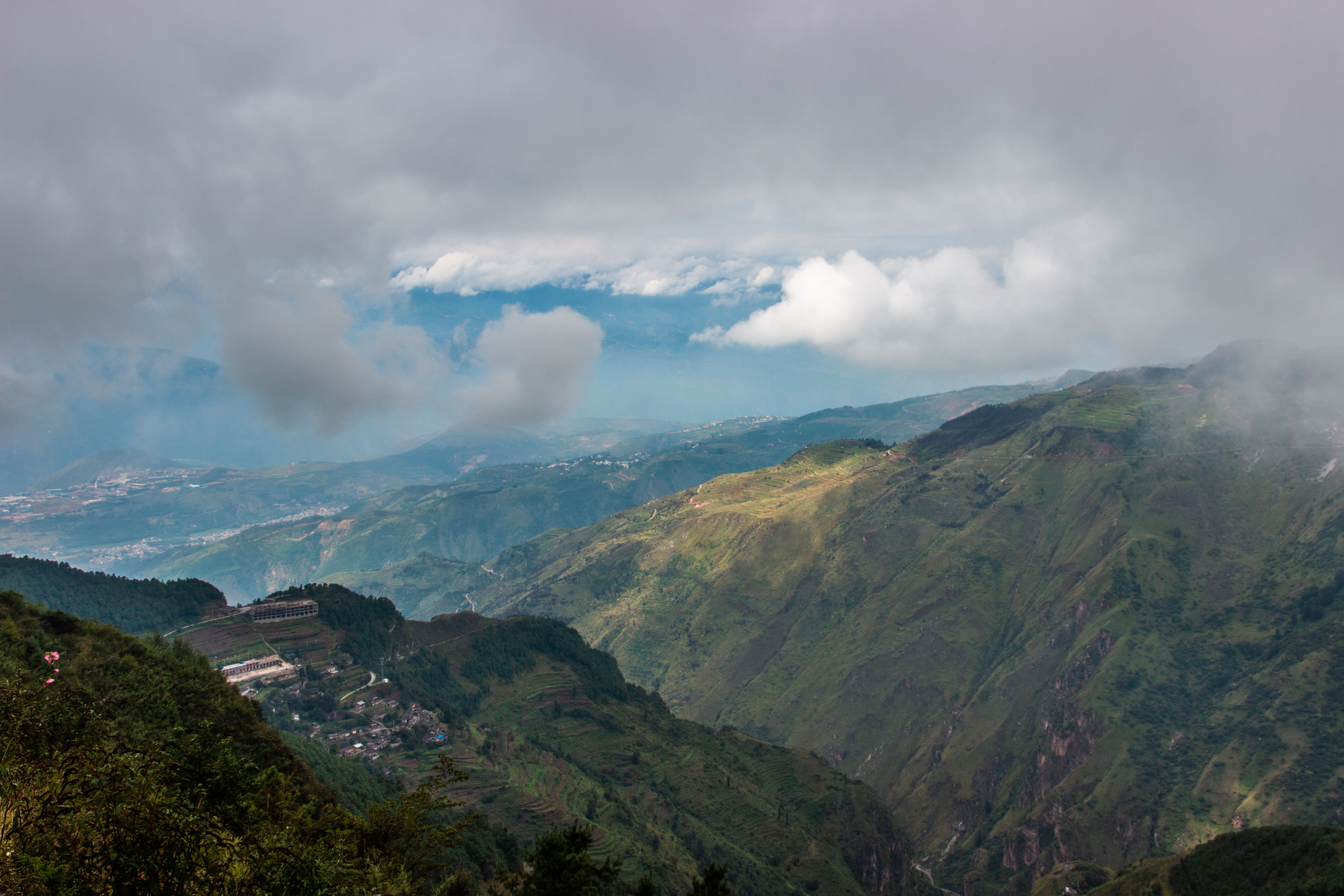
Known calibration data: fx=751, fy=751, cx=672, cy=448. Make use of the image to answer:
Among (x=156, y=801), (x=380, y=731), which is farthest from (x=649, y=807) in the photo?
(x=156, y=801)

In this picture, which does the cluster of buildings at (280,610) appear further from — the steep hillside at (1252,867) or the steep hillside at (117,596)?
the steep hillside at (1252,867)

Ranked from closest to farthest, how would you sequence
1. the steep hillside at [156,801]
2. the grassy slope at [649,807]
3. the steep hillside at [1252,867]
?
the steep hillside at [156,801] < the steep hillside at [1252,867] < the grassy slope at [649,807]

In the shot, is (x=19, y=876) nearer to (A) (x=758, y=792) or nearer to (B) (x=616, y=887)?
(B) (x=616, y=887)

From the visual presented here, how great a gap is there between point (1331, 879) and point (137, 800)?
169141 millimetres

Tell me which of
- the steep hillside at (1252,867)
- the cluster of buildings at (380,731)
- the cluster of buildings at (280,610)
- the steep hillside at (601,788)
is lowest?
the steep hillside at (1252,867)

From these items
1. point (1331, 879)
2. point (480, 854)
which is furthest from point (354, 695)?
point (1331, 879)

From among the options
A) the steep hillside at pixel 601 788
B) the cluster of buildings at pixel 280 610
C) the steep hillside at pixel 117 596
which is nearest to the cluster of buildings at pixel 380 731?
the steep hillside at pixel 601 788

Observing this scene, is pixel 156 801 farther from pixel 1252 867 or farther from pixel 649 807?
pixel 1252 867

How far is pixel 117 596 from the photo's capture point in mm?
186625

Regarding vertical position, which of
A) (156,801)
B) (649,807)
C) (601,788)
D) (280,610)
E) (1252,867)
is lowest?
(1252,867)

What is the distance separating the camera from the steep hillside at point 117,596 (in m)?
176

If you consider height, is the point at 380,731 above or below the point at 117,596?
below

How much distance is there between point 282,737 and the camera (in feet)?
368

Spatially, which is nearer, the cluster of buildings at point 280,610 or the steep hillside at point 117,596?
the steep hillside at point 117,596
